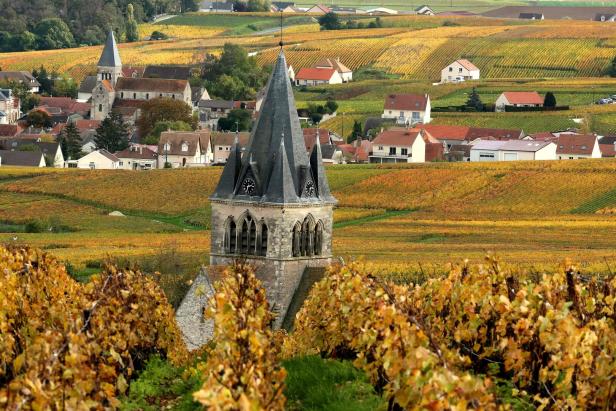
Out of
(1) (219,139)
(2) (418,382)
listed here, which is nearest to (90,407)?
(2) (418,382)

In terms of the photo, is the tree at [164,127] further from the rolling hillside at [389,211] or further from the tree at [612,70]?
the tree at [612,70]

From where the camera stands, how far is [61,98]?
587 feet

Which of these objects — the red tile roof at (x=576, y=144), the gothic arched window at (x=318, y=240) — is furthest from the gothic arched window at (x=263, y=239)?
the red tile roof at (x=576, y=144)

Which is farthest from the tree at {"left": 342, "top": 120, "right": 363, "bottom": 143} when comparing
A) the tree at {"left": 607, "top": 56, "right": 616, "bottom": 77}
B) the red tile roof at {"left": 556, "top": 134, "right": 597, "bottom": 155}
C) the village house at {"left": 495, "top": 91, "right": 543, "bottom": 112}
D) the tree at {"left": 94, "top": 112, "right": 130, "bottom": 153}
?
the tree at {"left": 607, "top": 56, "right": 616, "bottom": 77}

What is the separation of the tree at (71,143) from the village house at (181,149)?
10.3 m

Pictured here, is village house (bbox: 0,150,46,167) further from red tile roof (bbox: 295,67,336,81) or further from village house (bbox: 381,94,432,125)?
red tile roof (bbox: 295,67,336,81)

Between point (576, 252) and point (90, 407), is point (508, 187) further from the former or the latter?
point (90, 407)

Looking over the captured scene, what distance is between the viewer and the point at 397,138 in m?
132

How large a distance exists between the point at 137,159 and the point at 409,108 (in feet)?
94.0

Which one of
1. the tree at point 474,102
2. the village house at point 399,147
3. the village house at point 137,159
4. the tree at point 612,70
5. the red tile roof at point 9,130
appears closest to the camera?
the village house at point 399,147

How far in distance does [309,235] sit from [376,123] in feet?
334

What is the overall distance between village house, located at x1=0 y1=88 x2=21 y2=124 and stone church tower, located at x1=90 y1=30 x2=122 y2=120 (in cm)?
823

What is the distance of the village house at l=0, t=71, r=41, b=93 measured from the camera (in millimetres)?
184300

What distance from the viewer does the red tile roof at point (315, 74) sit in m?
185
